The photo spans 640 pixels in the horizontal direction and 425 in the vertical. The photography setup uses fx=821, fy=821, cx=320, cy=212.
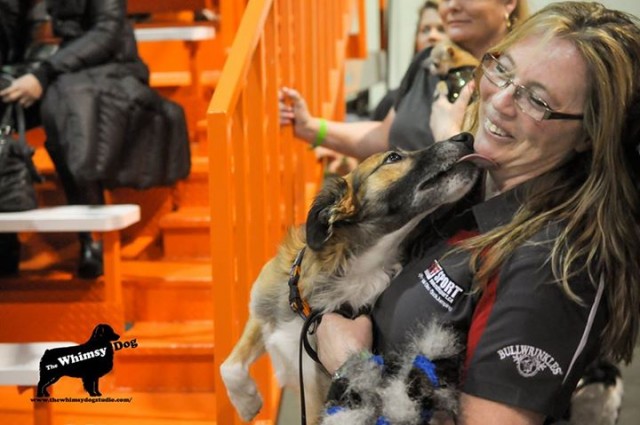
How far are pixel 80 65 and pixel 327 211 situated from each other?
1476 mm

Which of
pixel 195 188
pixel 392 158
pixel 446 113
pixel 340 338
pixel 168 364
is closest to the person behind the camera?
pixel 340 338

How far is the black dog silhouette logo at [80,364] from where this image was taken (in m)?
2.02

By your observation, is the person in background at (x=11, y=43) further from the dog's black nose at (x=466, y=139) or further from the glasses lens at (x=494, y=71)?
the glasses lens at (x=494, y=71)

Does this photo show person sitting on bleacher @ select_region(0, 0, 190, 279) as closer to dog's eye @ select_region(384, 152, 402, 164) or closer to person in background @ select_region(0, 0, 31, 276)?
person in background @ select_region(0, 0, 31, 276)

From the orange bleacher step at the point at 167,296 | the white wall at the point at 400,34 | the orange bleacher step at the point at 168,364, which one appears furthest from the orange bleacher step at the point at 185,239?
the white wall at the point at 400,34

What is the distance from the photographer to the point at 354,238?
1732 millimetres

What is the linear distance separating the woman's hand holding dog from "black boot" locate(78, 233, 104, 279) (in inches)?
56.3

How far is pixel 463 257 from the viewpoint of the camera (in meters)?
1.36

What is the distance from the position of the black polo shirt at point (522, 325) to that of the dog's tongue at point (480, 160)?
20 cm

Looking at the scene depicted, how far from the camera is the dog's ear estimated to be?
1656 mm

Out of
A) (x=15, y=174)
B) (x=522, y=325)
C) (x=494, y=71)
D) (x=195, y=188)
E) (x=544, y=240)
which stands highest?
(x=494, y=71)

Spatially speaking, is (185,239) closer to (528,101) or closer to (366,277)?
(366,277)

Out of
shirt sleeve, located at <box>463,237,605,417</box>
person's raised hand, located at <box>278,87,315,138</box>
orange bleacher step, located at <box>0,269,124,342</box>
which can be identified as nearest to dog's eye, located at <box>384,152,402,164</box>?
shirt sleeve, located at <box>463,237,605,417</box>

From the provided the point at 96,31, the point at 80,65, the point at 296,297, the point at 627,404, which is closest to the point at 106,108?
the point at 80,65
